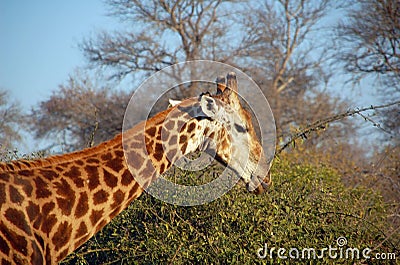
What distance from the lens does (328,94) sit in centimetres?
2516

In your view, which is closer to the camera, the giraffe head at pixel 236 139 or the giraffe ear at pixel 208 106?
the giraffe ear at pixel 208 106

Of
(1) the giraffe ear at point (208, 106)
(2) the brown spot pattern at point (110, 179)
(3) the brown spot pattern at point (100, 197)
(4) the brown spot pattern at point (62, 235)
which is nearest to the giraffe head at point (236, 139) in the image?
(1) the giraffe ear at point (208, 106)

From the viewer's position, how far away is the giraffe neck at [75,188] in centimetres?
391

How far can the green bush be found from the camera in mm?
5242

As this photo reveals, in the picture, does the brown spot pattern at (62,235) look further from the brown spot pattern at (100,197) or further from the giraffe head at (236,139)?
the giraffe head at (236,139)

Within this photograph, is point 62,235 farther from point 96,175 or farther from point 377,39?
point 377,39

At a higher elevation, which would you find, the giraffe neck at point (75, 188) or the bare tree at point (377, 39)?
the bare tree at point (377, 39)

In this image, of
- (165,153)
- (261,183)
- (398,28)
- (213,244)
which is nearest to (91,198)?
(165,153)

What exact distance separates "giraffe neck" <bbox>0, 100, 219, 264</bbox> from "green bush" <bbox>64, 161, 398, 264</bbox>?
0.93m

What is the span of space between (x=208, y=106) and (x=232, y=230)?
1.20 metres

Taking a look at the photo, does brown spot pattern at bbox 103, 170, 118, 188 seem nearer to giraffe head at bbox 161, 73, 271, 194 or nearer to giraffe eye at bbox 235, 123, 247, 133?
giraffe head at bbox 161, 73, 271, 194

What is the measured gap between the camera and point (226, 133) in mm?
5152

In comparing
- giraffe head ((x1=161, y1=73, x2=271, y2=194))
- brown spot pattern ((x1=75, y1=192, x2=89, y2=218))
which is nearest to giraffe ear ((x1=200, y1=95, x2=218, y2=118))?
giraffe head ((x1=161, y1=73, x2=271, y2=194))

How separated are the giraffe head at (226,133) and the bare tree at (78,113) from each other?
48.5 feet
